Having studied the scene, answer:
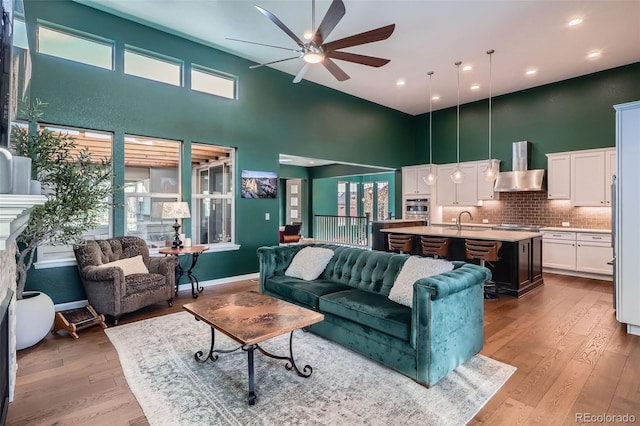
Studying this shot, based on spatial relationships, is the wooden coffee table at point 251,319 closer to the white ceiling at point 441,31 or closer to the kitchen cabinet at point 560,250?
the white ceiling at point 441,31

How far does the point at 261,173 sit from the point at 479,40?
13.8 feet

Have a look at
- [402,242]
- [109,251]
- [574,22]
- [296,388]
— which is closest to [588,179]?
[574,22]

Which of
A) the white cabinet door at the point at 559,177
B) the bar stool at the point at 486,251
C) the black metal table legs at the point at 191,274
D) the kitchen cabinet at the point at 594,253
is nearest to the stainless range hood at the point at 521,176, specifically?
the white cabinet door at the point at 559,177

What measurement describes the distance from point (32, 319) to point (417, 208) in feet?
25.8

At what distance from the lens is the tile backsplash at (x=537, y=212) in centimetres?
630

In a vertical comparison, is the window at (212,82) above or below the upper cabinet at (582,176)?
above

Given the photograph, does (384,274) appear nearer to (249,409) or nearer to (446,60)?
(249,409)

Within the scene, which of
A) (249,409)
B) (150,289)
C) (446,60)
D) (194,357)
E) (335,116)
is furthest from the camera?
(335,116)

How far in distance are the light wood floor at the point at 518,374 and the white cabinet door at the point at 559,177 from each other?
10.5 ft

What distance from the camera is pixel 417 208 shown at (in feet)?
28.5

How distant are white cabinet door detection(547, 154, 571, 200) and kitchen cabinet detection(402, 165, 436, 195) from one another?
257 centimetres

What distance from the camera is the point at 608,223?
20.1 ft

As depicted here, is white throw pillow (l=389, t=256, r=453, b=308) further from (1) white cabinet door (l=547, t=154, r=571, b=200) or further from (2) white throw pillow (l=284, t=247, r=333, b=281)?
(1) white cabinet door (l=547, t=154, r=571, b=200)

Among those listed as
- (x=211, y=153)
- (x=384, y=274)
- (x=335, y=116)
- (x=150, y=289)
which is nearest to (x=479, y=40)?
(x=335, y=116)
